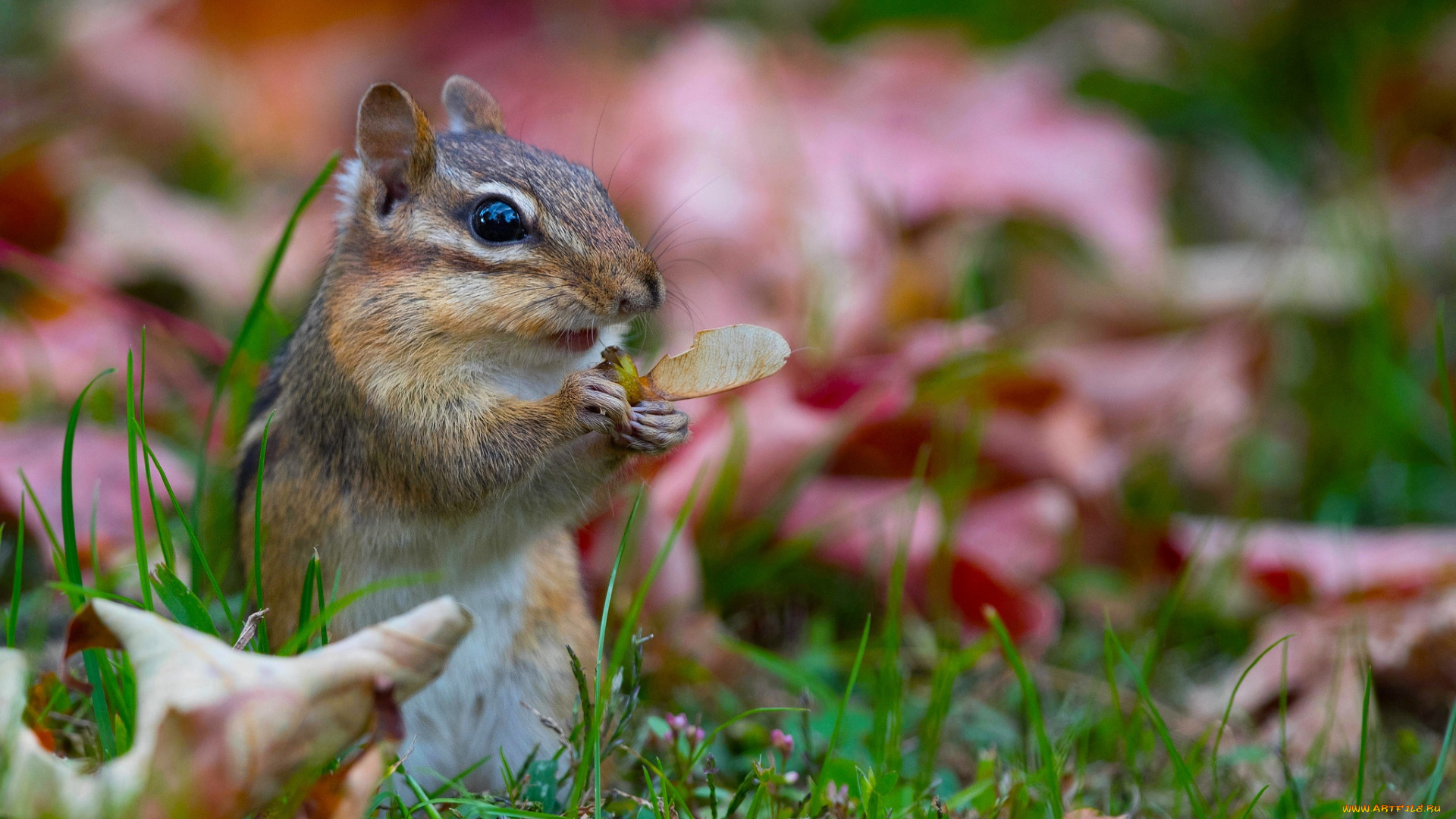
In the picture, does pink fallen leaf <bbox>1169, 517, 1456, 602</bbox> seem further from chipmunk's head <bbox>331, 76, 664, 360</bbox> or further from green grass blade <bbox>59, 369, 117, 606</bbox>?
green grass blade <bbox>59, 369, 117, 606</bbox>

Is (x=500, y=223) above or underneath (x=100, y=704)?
above

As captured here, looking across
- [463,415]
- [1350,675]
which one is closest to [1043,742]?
[463,415]

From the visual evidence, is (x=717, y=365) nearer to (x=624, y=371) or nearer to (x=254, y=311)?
(x=624, y=371)

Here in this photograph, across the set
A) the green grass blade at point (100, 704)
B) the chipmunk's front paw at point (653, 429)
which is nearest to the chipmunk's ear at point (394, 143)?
the chipmunk's front paw at point (653, 429)

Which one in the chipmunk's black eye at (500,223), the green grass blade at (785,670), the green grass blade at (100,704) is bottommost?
the green grass blade at (785,670)

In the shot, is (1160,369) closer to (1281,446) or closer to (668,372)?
(1281,446)

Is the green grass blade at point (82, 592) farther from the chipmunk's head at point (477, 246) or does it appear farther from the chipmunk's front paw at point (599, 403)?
the chipmunk's front paw at point (599, 403)

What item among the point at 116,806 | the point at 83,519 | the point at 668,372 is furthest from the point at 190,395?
the point at 116,806
